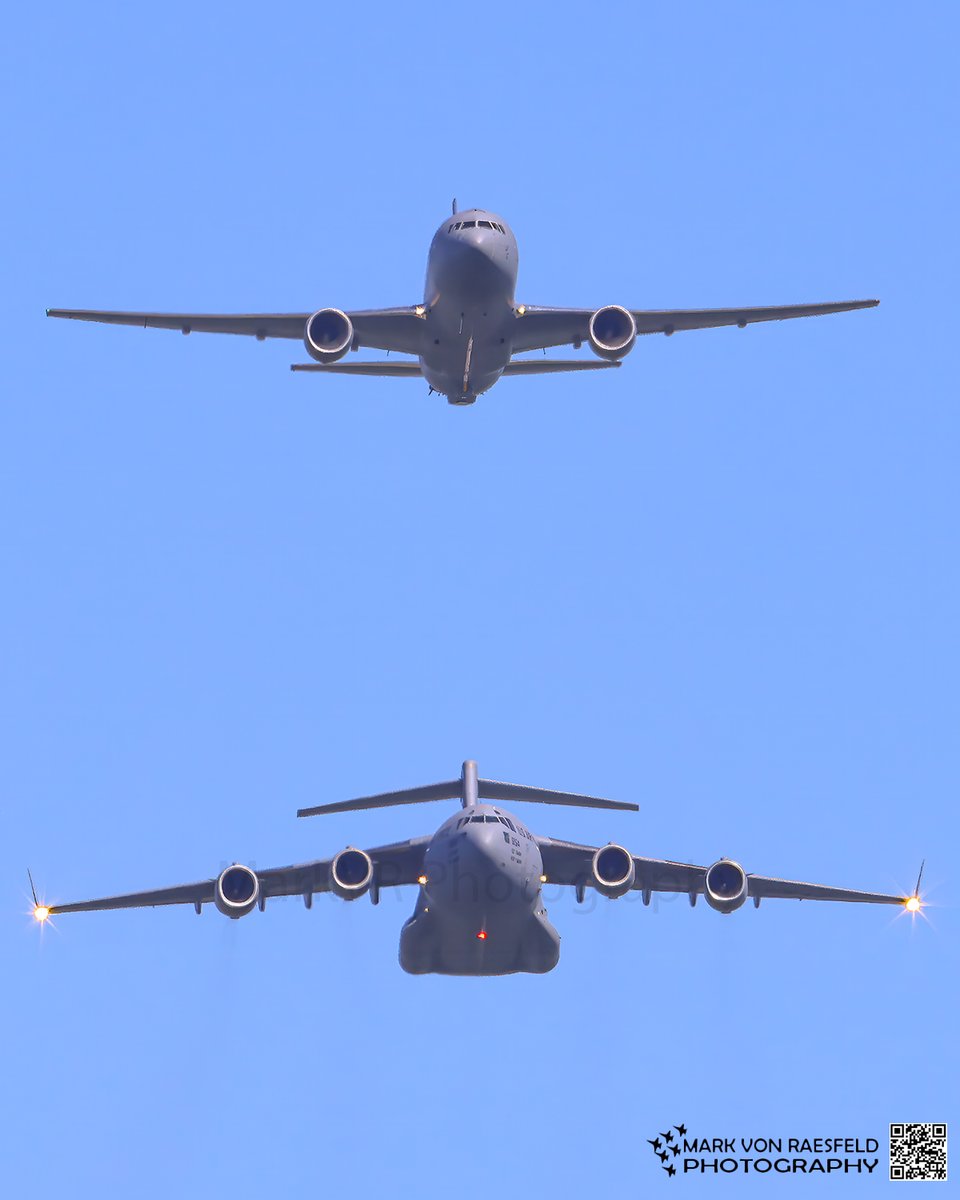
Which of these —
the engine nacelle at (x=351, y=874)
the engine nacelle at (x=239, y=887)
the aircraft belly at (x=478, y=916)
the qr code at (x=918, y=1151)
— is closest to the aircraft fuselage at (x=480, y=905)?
the aircraft belly at (x=478, y=916)

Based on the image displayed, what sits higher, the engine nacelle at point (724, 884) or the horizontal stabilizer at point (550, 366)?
the horizontal stabilizer at point (550, 366)

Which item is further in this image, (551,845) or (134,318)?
(551,845)

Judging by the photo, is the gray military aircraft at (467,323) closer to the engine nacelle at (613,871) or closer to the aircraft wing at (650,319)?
the aircraft wing at (650,319)

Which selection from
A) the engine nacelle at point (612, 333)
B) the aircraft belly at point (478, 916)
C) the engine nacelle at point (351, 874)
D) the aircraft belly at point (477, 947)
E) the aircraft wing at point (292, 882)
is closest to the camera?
the aircraft belly at point (478, 916)

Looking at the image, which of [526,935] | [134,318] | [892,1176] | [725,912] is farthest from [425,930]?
[134,318]

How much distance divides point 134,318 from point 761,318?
12.6 metres

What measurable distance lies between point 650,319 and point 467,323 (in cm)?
389

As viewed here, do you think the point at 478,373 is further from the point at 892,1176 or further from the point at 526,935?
the point at 892,1176

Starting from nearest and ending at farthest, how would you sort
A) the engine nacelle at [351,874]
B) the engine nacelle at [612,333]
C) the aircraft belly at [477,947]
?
the engine nacelle at [612,333], the aircraft belly at [477,947], the engine nacelle at [351,874]

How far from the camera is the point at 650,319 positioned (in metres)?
44.2

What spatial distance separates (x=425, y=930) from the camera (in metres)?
43.5

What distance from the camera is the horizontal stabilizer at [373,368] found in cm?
4397

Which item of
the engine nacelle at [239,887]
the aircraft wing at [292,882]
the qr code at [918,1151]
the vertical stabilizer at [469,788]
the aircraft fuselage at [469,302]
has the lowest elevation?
the qr code at [918,1151]

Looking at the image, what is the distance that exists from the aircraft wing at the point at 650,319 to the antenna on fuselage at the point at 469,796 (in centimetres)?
939
